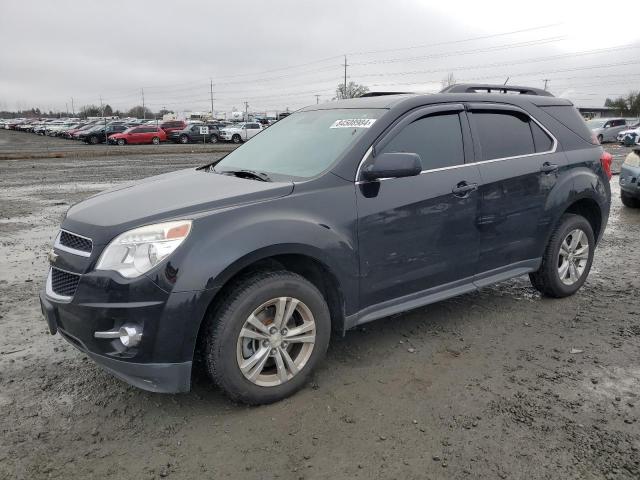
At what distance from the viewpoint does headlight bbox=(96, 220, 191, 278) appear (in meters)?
2.79

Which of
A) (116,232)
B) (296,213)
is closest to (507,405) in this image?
(296,213)

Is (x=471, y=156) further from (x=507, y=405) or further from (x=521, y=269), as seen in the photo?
(x=507, y=405)

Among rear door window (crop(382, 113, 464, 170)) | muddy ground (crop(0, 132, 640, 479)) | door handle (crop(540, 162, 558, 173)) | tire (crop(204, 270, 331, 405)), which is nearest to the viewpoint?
muddy ground (crop(0, 132, 640, 479))

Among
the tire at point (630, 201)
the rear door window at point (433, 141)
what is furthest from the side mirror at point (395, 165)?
the tire at point (630, 201)

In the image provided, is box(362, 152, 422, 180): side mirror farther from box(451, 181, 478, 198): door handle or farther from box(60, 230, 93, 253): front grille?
box(60, 230, 93, 253): front grille

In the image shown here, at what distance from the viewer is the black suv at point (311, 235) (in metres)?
2.82

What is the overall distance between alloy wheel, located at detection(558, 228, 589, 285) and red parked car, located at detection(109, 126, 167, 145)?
37.0m

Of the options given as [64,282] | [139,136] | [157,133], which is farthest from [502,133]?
[157,133]

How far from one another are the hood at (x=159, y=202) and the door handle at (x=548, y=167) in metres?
2.39

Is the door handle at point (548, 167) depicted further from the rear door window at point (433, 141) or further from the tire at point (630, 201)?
the tire at point (630, 201)

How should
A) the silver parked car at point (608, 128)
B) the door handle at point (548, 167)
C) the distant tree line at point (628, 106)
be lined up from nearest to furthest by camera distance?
the door handle at point (548, 167) < the silver parked car at point (608, 128) < the distant tree line at point (628, 106)

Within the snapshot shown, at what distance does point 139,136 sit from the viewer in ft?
125

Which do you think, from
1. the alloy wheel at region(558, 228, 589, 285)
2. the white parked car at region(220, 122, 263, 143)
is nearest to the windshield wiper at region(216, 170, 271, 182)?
the alloy wheel at region(558, 228, 589, 285)

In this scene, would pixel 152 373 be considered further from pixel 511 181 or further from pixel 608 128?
pixel 608 128
